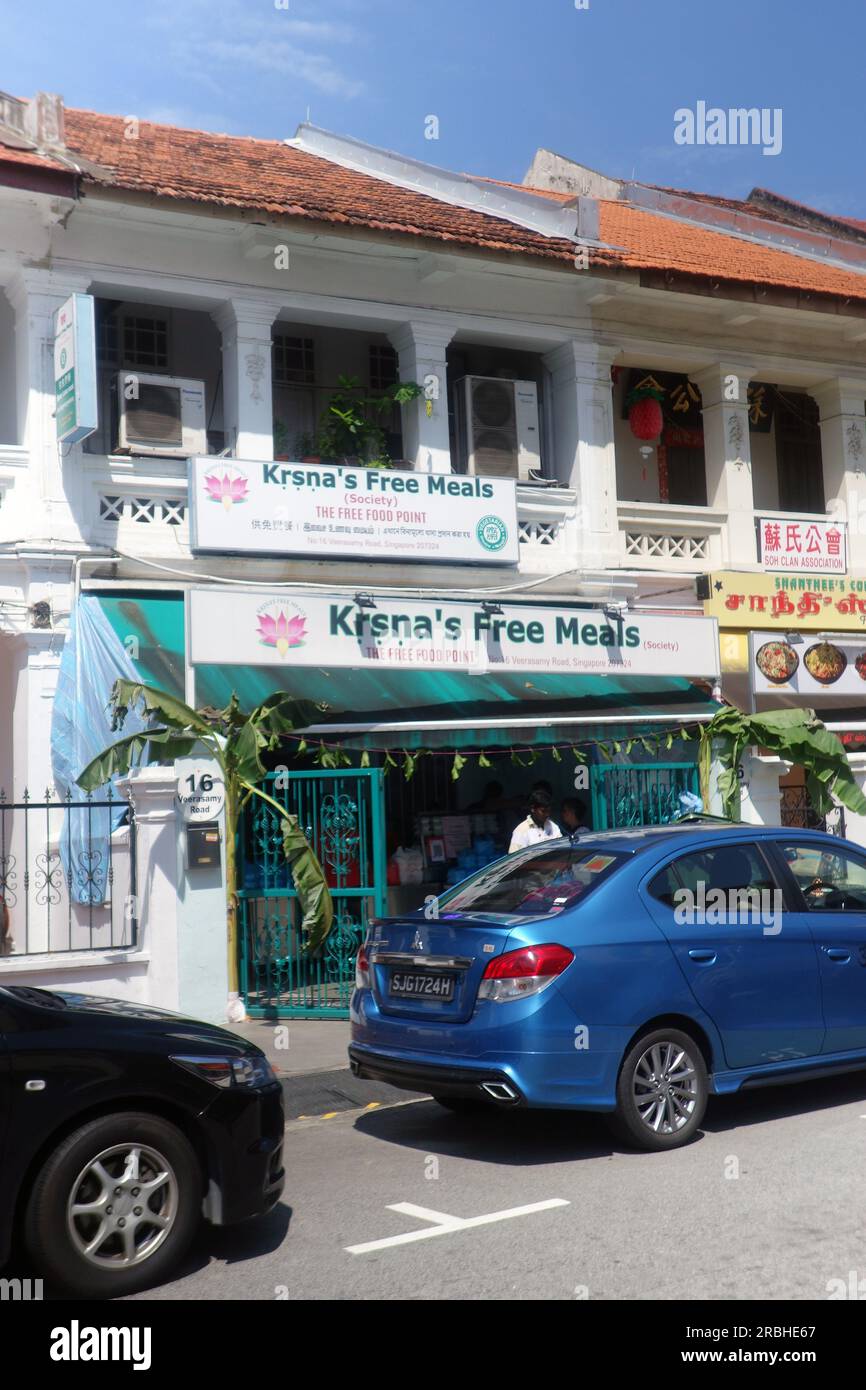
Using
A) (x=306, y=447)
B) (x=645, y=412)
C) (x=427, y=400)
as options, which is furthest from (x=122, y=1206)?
(x=645, y=412)

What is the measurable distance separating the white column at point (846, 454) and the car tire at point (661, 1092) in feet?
39.8

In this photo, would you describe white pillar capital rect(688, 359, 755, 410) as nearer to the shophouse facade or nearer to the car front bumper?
the shophouse facade

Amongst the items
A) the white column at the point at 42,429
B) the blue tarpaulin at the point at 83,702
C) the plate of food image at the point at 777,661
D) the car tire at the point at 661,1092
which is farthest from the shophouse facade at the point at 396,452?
the car tire at the point at 661,1092

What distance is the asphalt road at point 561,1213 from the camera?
5176 millimetres

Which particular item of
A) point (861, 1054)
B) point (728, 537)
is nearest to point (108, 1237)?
point (861, 1054)

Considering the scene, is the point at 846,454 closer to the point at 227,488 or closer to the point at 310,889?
the point at 227,488

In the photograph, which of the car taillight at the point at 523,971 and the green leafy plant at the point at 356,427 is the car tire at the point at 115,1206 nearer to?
the car taillight at the point at 523,971

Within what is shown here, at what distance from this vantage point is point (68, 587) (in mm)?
13445

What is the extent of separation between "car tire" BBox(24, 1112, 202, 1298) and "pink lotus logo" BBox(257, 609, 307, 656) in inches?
322

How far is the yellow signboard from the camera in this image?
55.9 ft

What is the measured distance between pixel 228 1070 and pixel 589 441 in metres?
12.3

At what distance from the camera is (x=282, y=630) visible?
44.0ft


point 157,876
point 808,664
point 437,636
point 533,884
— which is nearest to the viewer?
point 533,884
